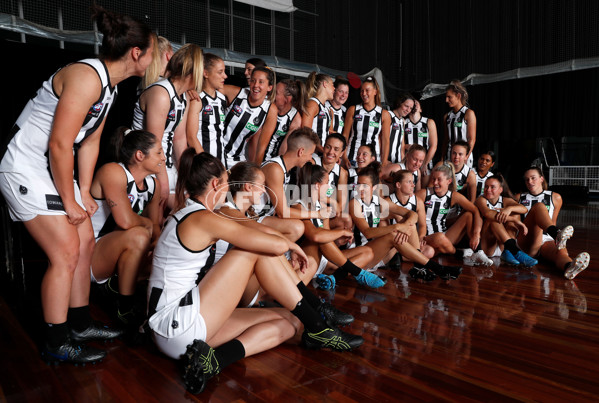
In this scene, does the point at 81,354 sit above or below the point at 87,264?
below

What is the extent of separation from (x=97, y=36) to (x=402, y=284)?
477 cm

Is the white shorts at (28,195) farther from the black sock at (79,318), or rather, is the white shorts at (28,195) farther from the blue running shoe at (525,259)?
the blue running shoe at (525,259)

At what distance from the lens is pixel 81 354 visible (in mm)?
1678

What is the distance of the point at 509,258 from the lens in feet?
11.6

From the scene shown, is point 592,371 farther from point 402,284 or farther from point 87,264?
point 87,264

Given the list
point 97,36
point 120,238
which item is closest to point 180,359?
point 120,238

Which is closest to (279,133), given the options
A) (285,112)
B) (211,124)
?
(285,112)

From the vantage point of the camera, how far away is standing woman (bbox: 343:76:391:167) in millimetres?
4301

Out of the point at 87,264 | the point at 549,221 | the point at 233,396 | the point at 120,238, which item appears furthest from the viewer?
the point at 549,221

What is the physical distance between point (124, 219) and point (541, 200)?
333 cm

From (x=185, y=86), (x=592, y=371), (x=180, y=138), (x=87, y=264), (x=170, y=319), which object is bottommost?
(x=592, y=371)

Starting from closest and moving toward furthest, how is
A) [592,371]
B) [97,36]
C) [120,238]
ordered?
[592,371] → [120,238] → [97,36]

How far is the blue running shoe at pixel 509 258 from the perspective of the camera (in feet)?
11.4

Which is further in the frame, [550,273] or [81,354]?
[550,273]
